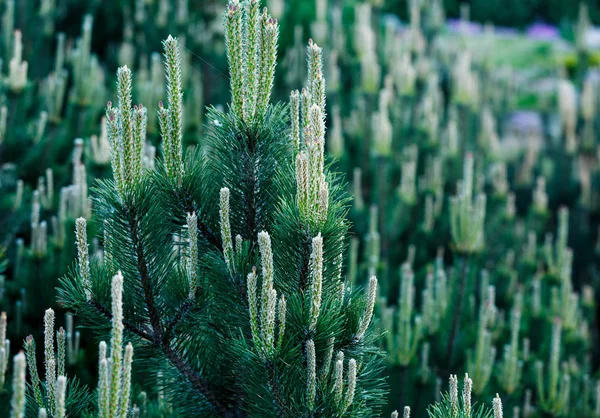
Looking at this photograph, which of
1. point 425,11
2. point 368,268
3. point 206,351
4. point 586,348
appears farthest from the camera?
point 425,11

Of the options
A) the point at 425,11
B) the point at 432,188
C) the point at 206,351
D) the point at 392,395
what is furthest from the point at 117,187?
the point at 425,11

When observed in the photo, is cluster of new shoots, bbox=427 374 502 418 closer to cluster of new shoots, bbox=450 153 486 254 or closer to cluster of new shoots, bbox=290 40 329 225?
cluster of new shoots, bbox=290 40 329 225

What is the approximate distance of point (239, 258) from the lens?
67.7 inches

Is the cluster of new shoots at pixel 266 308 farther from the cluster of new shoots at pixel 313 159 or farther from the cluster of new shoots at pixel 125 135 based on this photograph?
the cluster of new shoots at pixel 125 135

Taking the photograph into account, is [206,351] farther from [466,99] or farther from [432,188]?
[466,99]

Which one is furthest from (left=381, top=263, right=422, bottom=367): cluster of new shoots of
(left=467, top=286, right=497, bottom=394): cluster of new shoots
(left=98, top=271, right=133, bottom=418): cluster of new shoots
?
(left=98, top=271, right=133, bottom=418): cluster of new shoots

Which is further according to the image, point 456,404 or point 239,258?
point 239,258

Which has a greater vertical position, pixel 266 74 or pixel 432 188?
pixel 432 188

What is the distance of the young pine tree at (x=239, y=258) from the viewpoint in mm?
1623

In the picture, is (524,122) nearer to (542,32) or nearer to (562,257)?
(542,32)

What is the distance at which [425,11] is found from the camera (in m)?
6.68

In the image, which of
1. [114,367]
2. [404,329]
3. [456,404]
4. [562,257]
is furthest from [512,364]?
[114,367]

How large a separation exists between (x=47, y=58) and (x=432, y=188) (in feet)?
7.64

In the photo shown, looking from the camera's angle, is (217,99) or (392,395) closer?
(392,395)
